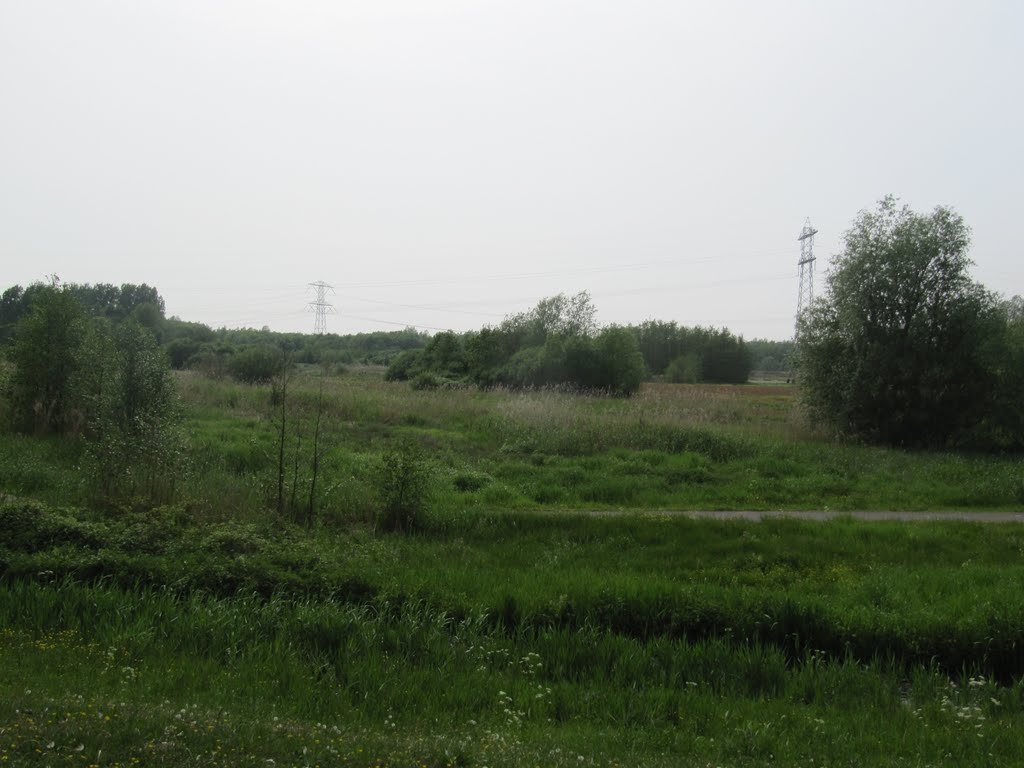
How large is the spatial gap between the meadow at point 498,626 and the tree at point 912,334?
8.92 m

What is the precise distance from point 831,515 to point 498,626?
802 centimetres

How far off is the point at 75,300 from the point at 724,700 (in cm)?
2044

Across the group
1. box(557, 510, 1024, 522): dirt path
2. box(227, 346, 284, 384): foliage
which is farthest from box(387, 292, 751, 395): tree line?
box(557, 510, 1024, 522): dirt path

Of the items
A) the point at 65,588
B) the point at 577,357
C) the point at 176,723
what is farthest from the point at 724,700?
the point at 577,357

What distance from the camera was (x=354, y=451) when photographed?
19.1 meters

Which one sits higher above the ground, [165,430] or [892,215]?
[892,215]

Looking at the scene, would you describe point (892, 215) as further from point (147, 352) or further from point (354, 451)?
point (147, 352)

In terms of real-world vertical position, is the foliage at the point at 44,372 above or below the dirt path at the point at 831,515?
above

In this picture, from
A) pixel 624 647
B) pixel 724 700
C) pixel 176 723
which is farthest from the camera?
pixel 624 647

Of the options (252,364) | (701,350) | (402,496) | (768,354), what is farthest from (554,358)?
(768,354)

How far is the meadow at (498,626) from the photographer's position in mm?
5188

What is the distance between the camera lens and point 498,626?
8211 millimetres

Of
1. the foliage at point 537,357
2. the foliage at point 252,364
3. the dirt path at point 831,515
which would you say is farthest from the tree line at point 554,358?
the dirt path at point 831,515

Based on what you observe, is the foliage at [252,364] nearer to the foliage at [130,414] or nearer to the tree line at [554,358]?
the tree line at [554,358]
